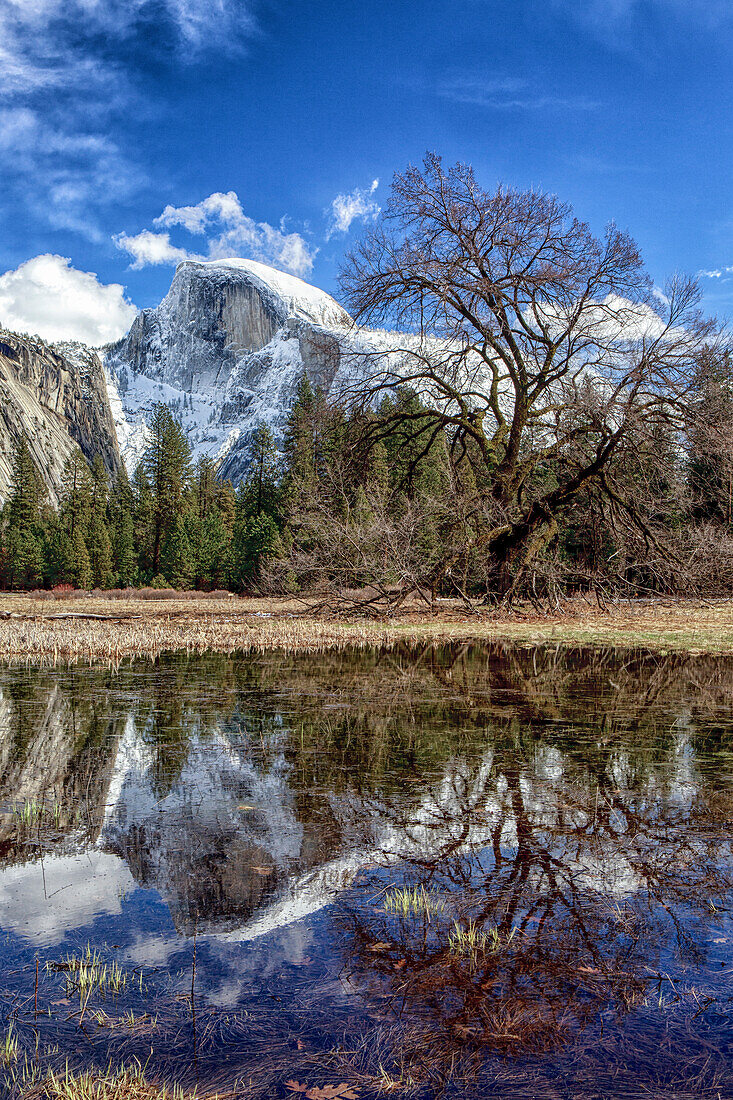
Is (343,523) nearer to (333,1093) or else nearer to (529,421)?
(529,421)

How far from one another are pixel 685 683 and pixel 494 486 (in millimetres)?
11566

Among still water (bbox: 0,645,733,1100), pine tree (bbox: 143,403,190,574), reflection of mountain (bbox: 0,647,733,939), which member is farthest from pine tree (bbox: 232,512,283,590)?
still water (bbox: 0,645,733,1100)

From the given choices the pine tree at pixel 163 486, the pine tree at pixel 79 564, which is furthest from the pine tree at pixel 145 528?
the pine tree at pixel 79 564

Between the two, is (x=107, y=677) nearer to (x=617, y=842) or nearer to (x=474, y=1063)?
(x=617, y=842)

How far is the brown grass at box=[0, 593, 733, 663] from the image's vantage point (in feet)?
54.1

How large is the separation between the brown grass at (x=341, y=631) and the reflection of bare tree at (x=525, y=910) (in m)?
11.2

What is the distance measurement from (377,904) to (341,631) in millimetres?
15390

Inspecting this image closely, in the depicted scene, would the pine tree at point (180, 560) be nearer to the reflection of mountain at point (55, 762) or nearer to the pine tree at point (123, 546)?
the pine tree at point (123, 546)

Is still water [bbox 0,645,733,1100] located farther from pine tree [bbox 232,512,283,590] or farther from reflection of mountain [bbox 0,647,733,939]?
pine tree [bbox 232,512,283,590]

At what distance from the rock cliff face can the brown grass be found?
3616 inches

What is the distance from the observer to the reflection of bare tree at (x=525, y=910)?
3025 mm

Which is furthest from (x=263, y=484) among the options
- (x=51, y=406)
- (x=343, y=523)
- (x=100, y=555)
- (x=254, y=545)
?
(x=51, y=406)

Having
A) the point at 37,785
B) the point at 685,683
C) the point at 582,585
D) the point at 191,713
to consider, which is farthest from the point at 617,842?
the point at 582,585

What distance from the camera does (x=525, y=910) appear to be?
12.8ft
